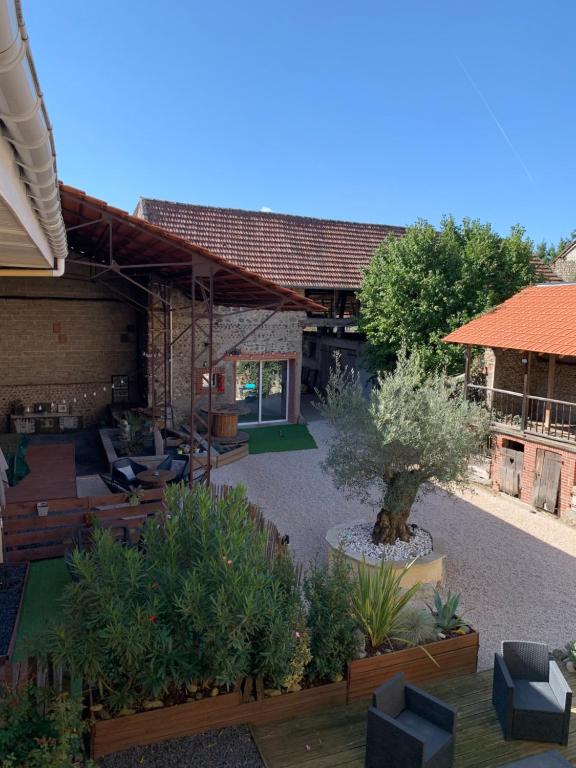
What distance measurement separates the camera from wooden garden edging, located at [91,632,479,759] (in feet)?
15.1

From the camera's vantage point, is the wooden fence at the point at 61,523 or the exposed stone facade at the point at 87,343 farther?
the exposed stone facade at the point at 87,343

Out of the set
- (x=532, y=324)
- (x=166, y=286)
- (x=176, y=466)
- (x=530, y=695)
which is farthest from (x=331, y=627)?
(x=166, y=286)

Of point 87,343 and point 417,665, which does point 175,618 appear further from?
point 87,343

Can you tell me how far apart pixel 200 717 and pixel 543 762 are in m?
2.78

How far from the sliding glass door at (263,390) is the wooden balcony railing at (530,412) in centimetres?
603

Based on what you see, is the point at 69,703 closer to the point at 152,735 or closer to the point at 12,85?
the point at 152,735

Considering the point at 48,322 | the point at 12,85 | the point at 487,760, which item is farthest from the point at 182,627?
the point at 48,322

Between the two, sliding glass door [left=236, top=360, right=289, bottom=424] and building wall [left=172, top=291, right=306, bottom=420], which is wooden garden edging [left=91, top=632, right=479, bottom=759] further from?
sliding glass door [left=236, top=360, right=289, bottom=424]

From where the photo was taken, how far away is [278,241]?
1964 centimetres

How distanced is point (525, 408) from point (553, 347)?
1.53 metres

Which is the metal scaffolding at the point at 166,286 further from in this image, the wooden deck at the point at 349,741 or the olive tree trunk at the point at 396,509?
the wooden deck at the point at 349,741

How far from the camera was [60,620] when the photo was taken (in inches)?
185

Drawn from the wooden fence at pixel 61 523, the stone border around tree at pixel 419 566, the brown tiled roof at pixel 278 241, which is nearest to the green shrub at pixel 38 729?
the wooden fence at pixel 61 523

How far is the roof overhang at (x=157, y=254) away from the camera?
9.15 m
